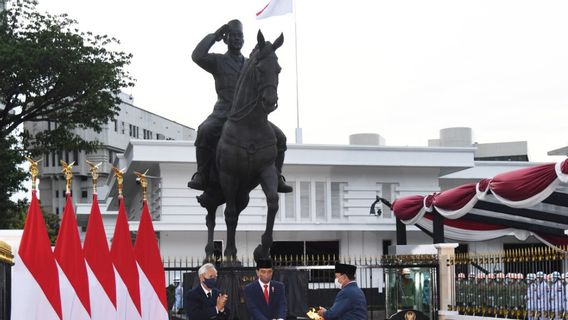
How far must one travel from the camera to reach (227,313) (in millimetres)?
11336

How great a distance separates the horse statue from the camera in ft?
41.5

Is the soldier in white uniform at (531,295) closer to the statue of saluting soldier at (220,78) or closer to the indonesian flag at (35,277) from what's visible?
the statue of saluting soldier at (220,78)

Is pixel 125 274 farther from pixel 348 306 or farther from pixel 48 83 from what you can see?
pixel 48 83

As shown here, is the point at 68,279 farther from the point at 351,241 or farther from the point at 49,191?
the point at 49,191

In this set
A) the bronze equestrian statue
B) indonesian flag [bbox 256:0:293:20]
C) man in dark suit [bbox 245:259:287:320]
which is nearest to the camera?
man in dark suit [bbox 245:259:287:320]

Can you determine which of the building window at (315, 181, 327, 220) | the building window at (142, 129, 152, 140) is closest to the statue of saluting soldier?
the building window at (315, 181, 327, 220)

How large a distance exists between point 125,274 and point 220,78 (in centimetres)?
304

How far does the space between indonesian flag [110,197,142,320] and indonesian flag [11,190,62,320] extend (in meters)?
2.94

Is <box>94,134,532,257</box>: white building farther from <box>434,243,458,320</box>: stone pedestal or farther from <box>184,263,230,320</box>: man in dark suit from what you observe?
<box>184,263,230,320</box>: man in dark suit

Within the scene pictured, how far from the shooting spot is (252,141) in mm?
13453

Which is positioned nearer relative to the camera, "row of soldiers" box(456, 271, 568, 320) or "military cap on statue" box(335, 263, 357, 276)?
"military cap on statue" box(335, 263, 357, 276)

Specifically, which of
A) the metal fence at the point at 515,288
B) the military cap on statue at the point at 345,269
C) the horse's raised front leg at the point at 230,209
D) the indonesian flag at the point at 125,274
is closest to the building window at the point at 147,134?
the metal fence at the point at 515,288

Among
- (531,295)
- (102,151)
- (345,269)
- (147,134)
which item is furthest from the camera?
(147,134)

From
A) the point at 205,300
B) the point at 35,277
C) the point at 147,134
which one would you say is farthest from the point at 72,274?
the point at 147,134
